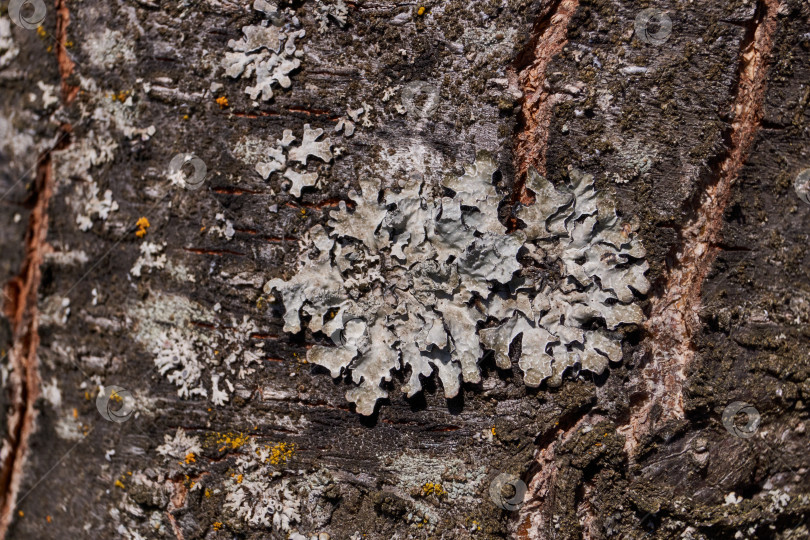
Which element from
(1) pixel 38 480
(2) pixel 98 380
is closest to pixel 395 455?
(2) pixel 98 380

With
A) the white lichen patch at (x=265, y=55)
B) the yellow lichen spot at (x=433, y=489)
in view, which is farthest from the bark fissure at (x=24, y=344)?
the yellow lichen spot at (x=433, y=489)

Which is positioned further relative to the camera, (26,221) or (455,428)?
(26,221)

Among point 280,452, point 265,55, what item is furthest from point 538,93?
point 280,452

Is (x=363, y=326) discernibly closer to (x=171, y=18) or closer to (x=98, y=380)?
(x=98, y=380)

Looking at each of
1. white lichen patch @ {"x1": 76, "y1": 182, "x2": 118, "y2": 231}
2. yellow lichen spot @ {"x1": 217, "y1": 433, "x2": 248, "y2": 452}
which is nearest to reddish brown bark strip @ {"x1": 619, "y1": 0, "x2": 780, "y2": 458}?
yellow lichen spot @ {"x1": 217, "y1": 433, "x2": 248, "y2": 452}

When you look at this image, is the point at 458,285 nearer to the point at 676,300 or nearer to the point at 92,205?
the point at 676,300

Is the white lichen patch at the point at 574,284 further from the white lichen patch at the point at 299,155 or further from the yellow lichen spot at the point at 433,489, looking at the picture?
the white lichen patch at the point at 299,155
